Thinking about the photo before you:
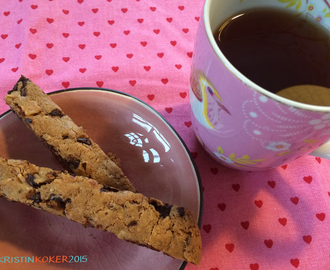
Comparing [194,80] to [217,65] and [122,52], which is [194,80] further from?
[122,52]

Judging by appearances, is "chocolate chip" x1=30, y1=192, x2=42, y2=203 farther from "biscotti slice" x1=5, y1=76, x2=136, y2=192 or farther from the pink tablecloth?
the pink tablecloth

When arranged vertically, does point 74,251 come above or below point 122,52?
below

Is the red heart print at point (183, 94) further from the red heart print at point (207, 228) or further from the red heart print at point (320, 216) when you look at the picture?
the red heart print at point (320, 216)

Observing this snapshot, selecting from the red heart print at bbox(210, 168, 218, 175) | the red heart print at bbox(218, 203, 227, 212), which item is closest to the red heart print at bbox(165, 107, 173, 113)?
the red heart print at bbox(210, 168, 218, 175)

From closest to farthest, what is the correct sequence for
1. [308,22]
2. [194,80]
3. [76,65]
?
[194,80] → [308,22] → [76,65]

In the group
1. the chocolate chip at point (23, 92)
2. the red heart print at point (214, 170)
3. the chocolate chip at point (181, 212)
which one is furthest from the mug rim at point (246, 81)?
the chocolate chip at point (23, 92)

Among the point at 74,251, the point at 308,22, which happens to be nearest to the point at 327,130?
the point at 308,22

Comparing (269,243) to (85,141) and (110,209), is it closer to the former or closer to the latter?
(110,209)
